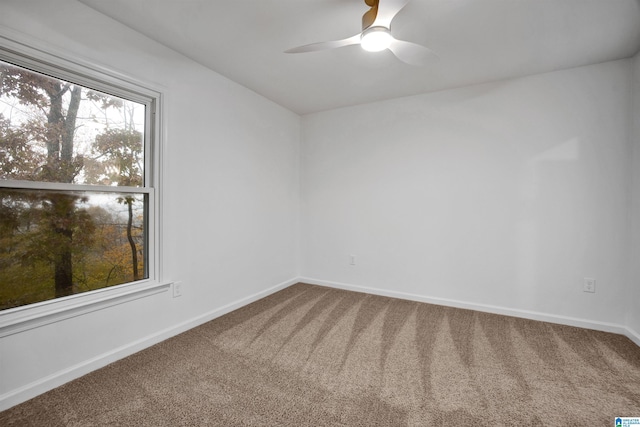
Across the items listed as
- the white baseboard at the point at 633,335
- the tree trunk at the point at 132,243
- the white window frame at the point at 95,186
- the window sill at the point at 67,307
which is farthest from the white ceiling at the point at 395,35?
the white baseboard at the point at 633,335

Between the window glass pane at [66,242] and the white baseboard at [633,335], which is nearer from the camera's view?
the window glass pane at [66,242]

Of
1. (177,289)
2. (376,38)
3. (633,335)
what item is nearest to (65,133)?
(177,289)

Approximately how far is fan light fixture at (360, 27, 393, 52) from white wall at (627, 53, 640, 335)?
2286mm

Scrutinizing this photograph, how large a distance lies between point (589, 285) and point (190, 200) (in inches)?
147

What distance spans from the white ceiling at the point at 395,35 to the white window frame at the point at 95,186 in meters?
0.44

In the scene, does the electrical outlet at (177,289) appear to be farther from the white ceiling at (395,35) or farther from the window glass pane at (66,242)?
the white ceiling at (395,35)

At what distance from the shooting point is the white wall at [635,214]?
2.33m

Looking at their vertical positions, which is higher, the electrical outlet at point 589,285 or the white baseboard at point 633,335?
the electrical outlet at point 589,285

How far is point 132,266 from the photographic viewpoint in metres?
2.24

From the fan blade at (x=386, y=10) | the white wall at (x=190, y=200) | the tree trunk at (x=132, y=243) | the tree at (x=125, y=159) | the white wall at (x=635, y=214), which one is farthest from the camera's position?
the white wall at (x=635, y=214)

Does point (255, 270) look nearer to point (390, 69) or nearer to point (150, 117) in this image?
point (150, 117)

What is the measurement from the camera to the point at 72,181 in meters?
1.88

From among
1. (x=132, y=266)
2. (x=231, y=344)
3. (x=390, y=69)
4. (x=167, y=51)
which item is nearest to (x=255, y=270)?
(x=231, y=344)

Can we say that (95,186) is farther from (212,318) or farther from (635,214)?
(635,214)
